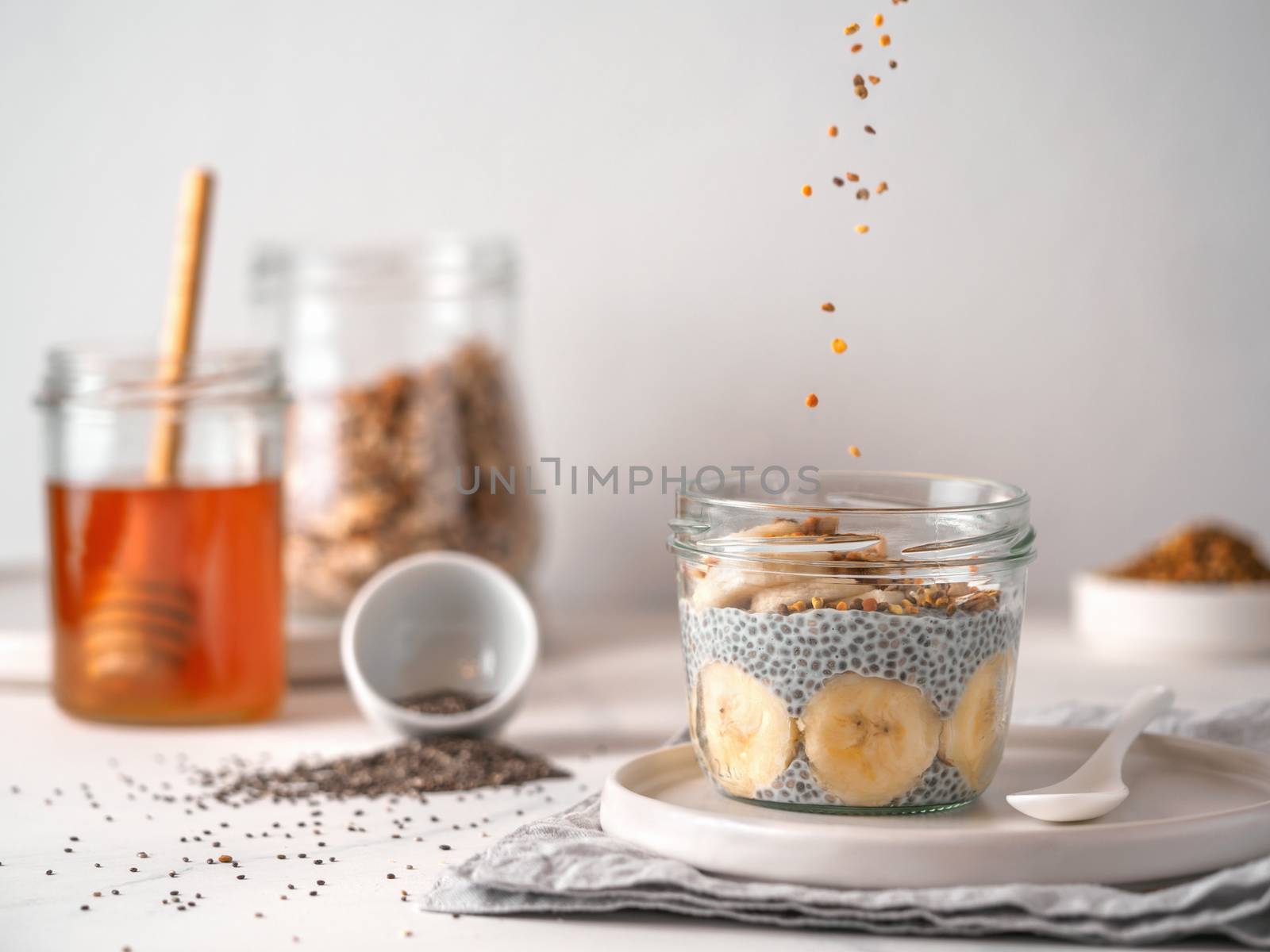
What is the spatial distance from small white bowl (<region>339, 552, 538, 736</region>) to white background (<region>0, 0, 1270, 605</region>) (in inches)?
22.4

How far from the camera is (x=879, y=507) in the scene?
0.79m

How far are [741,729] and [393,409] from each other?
0.69 meters

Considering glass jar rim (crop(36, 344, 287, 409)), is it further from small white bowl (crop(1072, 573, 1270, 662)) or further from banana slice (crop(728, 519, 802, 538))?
small white bowl (crop(1072, 573, 1270, 662))

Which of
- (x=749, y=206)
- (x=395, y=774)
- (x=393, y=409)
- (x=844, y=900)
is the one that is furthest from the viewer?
(x=749, y=206)

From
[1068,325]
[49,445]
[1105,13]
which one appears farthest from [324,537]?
[1105,13]

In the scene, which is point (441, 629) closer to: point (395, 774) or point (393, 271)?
point (395, 774)

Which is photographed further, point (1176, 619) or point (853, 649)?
point (1176, 619)

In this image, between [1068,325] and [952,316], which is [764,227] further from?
[1068,325]

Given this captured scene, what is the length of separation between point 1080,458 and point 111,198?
4.00 ft

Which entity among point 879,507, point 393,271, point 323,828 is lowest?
point 323,828

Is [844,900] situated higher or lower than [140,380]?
lower

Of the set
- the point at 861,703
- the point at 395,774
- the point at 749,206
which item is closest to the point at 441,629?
the point at 395,774

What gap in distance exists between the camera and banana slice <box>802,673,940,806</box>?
2.33 ft

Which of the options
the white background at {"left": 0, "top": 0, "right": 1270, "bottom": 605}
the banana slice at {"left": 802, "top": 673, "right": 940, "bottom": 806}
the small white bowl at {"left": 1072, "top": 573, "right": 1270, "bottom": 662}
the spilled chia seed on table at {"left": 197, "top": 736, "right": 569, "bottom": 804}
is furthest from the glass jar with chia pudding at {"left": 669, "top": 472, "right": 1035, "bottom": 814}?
the white background at {"left": 0, "top": 0, "right": 1270, "bottom": 605}
